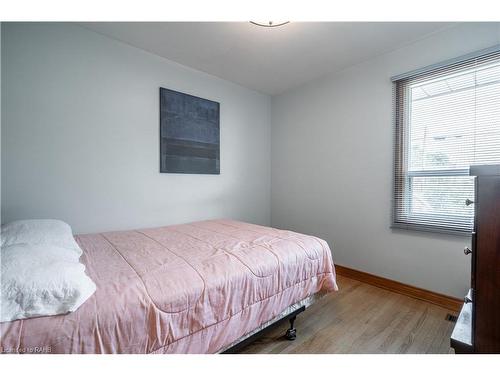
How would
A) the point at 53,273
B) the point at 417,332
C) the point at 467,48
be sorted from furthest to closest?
1. the point at 467,48
2. the point at 417,332
3. the point at 53,273

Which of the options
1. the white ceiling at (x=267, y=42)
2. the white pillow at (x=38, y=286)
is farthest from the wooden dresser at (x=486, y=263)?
the white ceiling at (x=267, y=42)

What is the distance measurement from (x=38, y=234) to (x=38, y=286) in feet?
2.32

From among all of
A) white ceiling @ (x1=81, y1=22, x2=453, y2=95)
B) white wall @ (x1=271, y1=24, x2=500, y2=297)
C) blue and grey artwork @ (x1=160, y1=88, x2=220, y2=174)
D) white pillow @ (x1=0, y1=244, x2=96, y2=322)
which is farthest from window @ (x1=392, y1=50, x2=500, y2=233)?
white pillow @ (x1=0, y1=244, x2=96, y2=322)

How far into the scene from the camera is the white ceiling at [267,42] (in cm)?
193

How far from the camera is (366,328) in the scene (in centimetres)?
164

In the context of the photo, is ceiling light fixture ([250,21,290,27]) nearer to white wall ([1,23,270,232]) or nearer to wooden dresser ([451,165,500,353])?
white wall ([1,23,270,232])

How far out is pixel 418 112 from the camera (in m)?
2.15

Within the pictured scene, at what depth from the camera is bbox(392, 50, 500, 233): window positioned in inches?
69.7

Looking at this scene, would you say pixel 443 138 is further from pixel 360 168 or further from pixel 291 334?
pixel 291 334

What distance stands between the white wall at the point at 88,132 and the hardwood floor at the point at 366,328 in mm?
1692

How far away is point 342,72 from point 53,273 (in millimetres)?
3117
